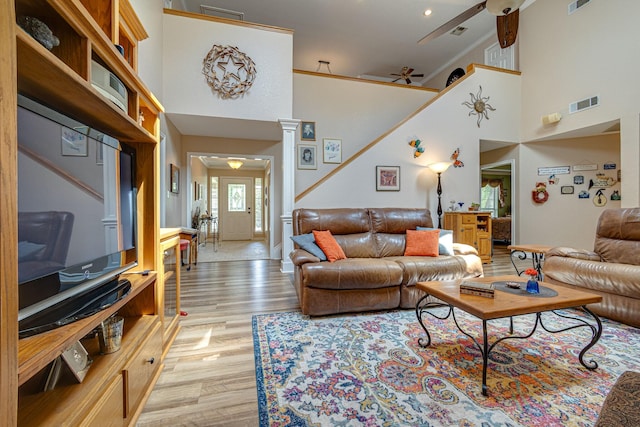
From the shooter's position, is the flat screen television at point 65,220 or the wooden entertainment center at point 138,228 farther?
the flat screen television at point 65,220

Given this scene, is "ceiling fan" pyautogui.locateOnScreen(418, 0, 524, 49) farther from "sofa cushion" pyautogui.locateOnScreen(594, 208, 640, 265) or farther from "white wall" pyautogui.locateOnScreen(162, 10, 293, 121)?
"sofa cushion" pyautogui.locateOnScreen(594, 208, 640, 265)

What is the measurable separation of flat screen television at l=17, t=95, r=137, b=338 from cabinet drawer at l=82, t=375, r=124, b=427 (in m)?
0.30

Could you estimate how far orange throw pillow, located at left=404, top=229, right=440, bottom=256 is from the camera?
311 centimetres

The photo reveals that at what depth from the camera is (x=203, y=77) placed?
12.3 feet

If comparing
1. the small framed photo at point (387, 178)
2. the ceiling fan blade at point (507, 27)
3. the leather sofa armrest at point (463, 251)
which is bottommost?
the leather sofa armrest at point (463, 251)

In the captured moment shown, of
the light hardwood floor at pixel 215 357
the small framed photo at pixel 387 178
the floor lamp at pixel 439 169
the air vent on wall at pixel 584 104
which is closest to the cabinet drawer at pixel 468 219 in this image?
the floor lamp at pixel 439 169

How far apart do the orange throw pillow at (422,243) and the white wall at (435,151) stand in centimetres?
137

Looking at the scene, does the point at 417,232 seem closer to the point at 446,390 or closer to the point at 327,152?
the point at 446,390

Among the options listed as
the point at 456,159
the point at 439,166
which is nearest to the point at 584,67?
the point at 456,159

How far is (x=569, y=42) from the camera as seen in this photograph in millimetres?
4535

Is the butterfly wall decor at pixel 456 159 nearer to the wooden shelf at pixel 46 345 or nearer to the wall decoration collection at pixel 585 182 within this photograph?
the wall decoration collection at pixel 585 182

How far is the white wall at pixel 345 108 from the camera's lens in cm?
523

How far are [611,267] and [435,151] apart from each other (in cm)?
304

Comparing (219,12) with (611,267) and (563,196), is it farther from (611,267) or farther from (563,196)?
(563,196)
